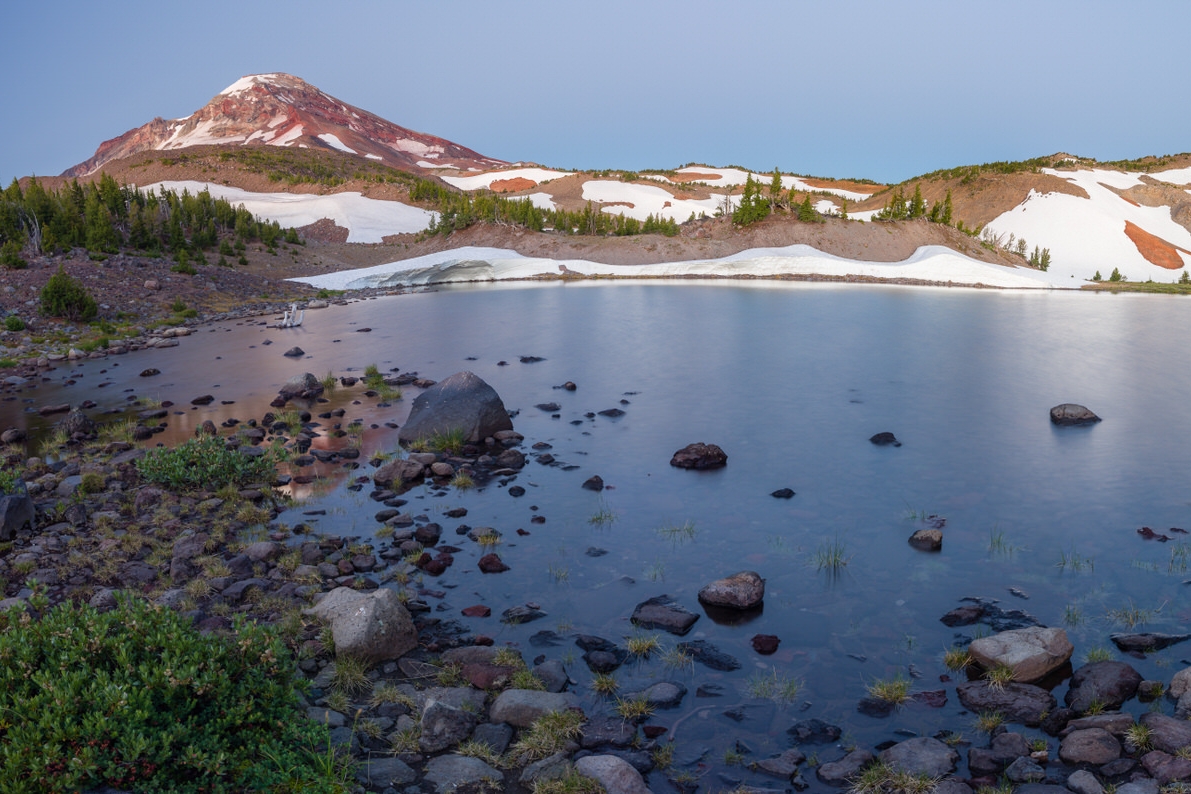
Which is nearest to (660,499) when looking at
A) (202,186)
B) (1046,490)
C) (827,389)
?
(1046,490)

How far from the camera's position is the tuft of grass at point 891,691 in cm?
636

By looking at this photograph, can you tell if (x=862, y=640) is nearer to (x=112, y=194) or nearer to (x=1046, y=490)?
(x=1046, y=490)

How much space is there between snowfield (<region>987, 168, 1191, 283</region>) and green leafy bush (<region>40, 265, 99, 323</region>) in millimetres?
80926

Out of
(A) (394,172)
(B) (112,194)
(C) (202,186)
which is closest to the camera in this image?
(B) (112,194)

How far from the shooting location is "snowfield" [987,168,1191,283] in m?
77.7

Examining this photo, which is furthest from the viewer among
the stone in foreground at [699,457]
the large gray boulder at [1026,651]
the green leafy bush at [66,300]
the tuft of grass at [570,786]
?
the green leafy bush at [66,300]

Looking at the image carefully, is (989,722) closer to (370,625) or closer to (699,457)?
(370,625)

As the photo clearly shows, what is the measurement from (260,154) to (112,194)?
6082 cm

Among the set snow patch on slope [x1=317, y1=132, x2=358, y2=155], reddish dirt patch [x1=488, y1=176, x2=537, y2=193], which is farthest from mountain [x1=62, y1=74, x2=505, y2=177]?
reddish dirt patch [x1=488, y1=176, x2=537, y2=193]

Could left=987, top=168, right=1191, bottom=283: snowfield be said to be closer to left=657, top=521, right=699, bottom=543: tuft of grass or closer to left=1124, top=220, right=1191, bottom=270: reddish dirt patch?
left=1124, top=220, right=1191, bottom=270: reddish dirt patch

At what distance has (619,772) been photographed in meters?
5.14

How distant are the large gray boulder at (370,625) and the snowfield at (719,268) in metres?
55.6

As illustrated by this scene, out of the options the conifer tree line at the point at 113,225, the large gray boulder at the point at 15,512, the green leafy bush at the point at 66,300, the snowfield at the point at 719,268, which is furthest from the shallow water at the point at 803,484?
the snowfield at the point at 719,268

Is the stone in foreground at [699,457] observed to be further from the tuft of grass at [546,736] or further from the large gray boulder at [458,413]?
the tuft of grass at [546,736]
